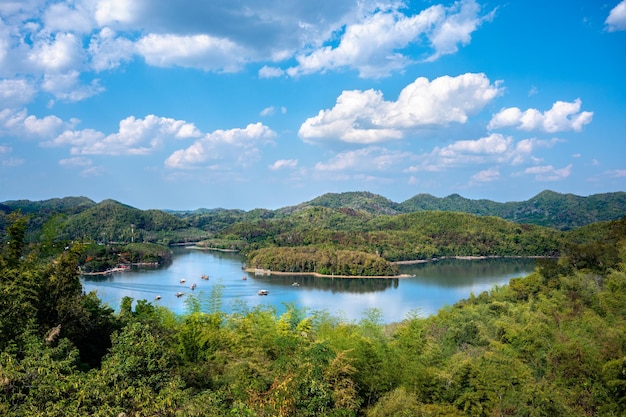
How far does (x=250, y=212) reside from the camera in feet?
533

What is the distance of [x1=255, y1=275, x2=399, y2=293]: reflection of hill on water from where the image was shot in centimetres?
4731

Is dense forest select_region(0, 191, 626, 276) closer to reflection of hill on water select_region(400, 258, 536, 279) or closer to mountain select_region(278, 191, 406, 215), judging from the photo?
reflection of hill on water select_region(400, 258, 536, 279)

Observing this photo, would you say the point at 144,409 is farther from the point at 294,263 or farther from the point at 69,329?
the point at 294,263

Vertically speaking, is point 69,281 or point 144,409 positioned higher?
point 69,281

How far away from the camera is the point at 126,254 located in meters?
64.1

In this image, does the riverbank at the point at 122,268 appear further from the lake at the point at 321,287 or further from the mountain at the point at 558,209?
the mountain at the point at 558,209

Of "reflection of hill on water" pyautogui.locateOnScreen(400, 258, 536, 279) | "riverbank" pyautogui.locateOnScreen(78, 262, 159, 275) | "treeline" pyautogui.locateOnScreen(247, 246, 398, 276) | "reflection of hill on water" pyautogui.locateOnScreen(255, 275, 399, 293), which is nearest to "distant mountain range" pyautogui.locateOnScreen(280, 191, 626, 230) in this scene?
"reflection of hill on water" pyautogui.locateOnScreen(400, 258, 536, 279)

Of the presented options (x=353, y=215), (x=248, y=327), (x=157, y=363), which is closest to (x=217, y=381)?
(x=157, y=363)

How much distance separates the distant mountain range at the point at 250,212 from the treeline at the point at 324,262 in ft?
91.0

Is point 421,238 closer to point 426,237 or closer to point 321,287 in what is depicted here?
point 426,237

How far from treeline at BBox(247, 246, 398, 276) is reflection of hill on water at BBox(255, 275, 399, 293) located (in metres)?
2.42

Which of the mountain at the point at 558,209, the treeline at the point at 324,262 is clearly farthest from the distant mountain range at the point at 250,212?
the treeline at the point at 324,262

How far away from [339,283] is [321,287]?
3781 mm

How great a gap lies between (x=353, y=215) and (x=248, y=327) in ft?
354
